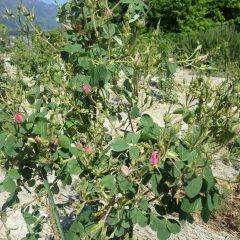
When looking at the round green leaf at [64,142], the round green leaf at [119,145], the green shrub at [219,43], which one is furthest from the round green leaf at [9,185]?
the green shrub at [219,43]

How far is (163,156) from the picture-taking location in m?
1.18

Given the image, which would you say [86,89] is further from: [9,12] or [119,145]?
[9,12]

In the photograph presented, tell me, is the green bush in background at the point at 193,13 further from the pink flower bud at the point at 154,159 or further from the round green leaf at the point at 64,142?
the pink flower bud at the point at 154,159

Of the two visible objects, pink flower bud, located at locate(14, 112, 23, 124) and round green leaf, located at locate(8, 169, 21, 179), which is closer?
pink flower bud, located at locate(14, 112, 23, 124)

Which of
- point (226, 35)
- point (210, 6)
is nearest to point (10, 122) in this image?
point (226, 35)

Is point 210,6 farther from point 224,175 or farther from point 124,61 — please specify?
point 124,61

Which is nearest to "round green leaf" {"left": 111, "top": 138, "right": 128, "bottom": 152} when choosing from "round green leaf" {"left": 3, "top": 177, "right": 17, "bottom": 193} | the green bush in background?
"round green leaf" {"left": 3, "top": 177, "right": 17, "bottom": 193}

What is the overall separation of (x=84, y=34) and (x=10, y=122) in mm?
426

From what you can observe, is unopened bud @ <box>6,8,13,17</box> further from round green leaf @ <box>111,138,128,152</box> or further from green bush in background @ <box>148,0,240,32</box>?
green bush in background @ <box>148,0,240,32</box>

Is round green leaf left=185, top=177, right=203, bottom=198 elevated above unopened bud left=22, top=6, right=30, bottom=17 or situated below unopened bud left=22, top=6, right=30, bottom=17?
below

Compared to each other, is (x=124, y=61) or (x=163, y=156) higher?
(x=124, y=61)

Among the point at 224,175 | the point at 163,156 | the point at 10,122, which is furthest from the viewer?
the point at 224,175

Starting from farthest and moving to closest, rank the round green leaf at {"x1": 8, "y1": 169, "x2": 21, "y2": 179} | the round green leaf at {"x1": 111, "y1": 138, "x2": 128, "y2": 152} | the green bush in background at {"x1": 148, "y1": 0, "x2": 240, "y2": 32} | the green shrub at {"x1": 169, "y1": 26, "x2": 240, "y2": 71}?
1. the green bush in background at {"x1": 148, "y1": 0, "x2": 240, "y2": 32}
2. the green shrub at {"x1": 169, "y1": 26, "x2": 240, "y2": 71}
3. the round green leaf at {"x1": 8, "y1": 169, "x2": 21, "y2": 179}
4. the round green leaf at {"x1": 111, "y1": 138, "x2": 128, "y2": 152}

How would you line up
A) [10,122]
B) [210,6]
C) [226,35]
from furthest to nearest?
1. [210,6]
2. [226,35]
3. [10,122]
